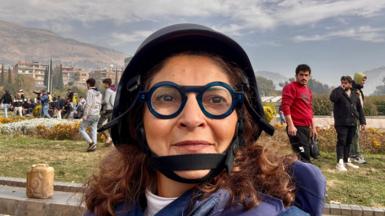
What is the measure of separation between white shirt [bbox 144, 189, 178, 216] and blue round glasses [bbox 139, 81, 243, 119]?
0.29 m

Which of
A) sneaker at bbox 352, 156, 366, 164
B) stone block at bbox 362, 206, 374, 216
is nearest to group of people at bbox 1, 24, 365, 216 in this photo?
stone block at bbox 362, 206, 374, 216

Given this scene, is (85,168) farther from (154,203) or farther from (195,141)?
(195,141)

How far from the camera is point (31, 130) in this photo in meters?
15.2

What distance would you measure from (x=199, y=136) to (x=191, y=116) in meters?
0.07

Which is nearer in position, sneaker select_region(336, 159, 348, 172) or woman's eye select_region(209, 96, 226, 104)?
woman's eye select_region(209, 96, 226, 104)

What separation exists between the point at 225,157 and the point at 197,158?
108 millimetres

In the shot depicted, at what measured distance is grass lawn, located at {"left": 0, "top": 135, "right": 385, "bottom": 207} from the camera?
650 cm

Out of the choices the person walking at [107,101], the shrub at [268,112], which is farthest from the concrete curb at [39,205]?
the person walking at [107,101]

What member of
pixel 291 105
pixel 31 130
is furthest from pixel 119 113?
pixel 31 130

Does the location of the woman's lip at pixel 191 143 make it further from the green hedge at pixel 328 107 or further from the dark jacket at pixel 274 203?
the green hedge at pixel 328 107

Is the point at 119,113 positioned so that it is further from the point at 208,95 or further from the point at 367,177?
the point at 367,177

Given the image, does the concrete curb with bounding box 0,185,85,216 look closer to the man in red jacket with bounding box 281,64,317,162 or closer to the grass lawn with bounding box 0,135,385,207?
the grass lawn with bounding box 0,135,385,207

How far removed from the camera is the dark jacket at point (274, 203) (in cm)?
132

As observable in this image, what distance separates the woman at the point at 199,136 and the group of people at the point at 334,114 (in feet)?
13.6
